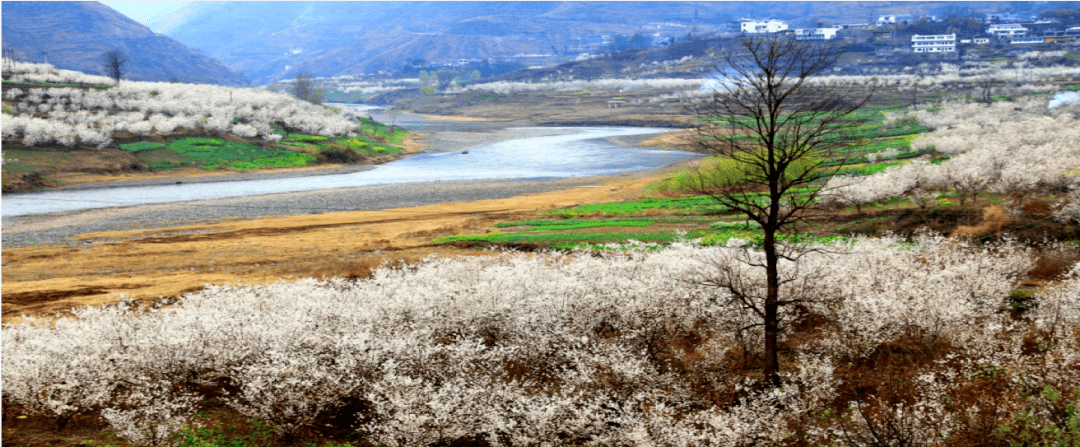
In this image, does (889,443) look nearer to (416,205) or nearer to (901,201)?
(901,201)

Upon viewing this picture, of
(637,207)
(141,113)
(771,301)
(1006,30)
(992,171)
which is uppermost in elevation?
(1006,30)

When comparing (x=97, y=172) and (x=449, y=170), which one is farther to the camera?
(x=449, y=170)

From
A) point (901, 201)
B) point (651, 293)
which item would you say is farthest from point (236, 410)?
point (901, 201)

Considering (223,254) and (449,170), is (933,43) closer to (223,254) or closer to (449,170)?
(449,170)

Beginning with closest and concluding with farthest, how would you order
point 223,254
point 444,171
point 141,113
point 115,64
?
point 223,254 → point 444,171 → point 141,113 → point 115,64

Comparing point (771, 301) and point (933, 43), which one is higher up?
point (933, 43)

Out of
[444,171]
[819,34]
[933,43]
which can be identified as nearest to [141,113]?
[444,171]
